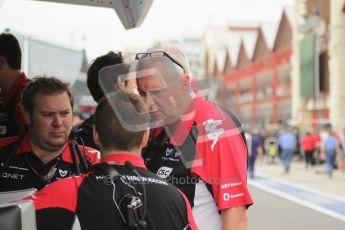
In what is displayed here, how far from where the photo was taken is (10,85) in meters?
3.67

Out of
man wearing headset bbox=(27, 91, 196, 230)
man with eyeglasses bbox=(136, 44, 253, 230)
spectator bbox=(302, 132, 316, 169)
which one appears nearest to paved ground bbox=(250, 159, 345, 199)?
spectator bbox=(302, 132, 316, 169)

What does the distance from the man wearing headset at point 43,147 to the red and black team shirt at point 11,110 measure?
696 mm

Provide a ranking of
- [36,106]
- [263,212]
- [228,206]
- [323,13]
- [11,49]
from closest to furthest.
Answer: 1. [228,206]
2. [36,106]
3. [11,49]
4. [263,212]
5. [323,13]

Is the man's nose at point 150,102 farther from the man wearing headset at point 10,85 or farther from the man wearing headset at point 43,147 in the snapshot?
the man wearing headset at point 10,85

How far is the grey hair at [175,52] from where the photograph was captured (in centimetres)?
260

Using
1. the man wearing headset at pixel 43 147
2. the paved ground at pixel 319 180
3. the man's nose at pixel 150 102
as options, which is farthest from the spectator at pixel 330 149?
the man's nose at pixel 150 102

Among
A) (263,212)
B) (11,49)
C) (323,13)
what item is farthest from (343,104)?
(11,49)

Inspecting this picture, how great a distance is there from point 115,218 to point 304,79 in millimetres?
35261

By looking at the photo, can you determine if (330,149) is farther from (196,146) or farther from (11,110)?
(196,146)

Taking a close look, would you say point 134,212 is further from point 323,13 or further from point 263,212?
point 323,13

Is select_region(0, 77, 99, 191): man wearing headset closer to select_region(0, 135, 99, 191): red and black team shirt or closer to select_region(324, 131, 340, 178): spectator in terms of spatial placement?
select_region(0, 135, 99, 191): red and black team shirt

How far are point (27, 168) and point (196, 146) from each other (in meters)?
0.92

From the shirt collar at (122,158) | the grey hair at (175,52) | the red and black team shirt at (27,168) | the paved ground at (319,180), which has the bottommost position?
the paved ground at (319,180)

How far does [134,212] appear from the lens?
6.22 ft
